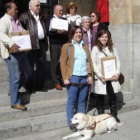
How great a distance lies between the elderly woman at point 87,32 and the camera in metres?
5.83

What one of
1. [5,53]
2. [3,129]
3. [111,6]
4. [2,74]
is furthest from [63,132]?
[111,6]

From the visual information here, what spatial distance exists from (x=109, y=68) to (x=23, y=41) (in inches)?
65.6

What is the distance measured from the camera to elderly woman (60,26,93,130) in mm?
4988

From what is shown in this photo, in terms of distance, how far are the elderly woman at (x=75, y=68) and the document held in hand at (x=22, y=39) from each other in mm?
723

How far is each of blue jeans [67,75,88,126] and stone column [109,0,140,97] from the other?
2077 mm

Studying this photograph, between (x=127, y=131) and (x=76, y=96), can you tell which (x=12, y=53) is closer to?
(x=76, y=96)

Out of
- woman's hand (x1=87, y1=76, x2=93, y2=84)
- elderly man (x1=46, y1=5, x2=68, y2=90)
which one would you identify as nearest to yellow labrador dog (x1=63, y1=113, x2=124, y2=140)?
woman's hand (x1=87, y1=76, x2=93, y2=84)

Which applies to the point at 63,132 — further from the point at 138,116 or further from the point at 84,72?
the point at 138,116

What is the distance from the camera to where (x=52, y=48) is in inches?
244

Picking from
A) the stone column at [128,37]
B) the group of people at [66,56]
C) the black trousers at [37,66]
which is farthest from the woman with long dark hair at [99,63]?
the stone column at [128,37]

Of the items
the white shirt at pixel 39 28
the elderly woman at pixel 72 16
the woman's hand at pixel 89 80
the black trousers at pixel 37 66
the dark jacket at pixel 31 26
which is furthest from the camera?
the elderly woman at pixel 72 16

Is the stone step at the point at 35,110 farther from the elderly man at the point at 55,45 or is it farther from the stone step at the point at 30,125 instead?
the elderly man at the point at 55,45

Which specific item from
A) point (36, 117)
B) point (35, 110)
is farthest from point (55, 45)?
point (36, 117)

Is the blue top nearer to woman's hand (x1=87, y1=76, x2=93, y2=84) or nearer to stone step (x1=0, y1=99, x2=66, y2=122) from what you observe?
woman's hand (x1=87, y1=76, x2=93, y2=84)
